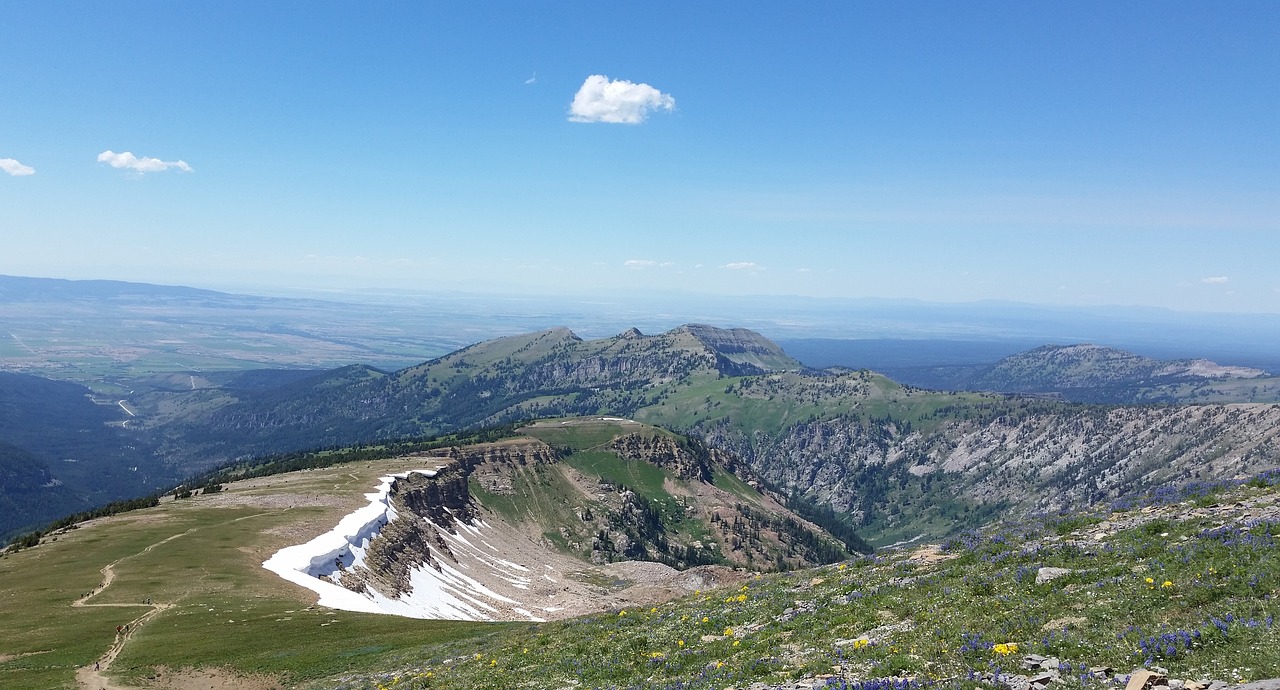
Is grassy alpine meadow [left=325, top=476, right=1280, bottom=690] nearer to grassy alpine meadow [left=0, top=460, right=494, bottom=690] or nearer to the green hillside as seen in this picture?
the green hillside

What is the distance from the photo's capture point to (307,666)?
40.6 meters

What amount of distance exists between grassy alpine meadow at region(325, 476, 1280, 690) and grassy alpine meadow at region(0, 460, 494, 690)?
11899 mm

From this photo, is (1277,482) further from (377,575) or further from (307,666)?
(377,575)

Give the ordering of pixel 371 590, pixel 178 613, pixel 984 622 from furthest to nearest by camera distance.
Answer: pixel 371 590 < pixel 178 613 < pixel 984 622

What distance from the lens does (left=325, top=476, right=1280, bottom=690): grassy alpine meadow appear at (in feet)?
51.2

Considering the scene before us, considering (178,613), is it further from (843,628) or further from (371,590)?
(843,628)

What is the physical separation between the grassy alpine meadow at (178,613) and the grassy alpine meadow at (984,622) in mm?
11899

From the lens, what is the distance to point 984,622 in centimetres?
2002

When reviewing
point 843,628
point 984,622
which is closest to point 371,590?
point 843,628

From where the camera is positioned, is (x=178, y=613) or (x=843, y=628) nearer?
(x=843, y=628)

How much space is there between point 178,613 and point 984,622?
6492 centimetres

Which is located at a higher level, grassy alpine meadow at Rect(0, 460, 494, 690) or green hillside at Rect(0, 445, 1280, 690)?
green hillside at Rect(0, 445, 1280, 690)

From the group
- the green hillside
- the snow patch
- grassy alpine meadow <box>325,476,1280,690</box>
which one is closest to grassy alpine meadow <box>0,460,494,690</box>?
the green hillside

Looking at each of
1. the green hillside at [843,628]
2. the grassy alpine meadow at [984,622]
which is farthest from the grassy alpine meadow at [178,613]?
the grassy alpine meadow at [984,622]
